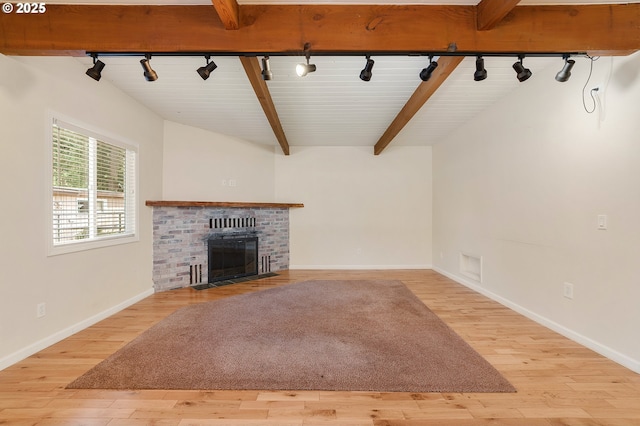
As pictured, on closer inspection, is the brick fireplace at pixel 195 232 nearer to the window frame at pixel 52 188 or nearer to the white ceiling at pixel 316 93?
the window frame at pixel 52 188

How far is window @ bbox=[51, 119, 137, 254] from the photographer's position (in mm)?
2449

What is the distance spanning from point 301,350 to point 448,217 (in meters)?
3.74

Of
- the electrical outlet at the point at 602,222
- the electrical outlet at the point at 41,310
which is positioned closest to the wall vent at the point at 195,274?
the electrical outlet at the point at 41,310

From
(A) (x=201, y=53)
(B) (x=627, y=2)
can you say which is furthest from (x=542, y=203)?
(A) (x=201, y=53)

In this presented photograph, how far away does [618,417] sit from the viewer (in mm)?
1523

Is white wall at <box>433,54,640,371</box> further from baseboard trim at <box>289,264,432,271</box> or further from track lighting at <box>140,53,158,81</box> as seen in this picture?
track lighting at <box>140,53,158,81</box>

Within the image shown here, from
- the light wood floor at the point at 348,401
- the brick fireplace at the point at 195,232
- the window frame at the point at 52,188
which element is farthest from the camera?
the brick fireplace at the point at 195,232

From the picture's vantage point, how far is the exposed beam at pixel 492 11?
1.78m

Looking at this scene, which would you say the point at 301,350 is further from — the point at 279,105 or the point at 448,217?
the point at 448,217

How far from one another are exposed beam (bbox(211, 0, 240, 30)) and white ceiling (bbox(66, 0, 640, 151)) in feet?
0.55

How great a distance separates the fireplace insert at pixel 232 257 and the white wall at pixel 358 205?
0.89 metres

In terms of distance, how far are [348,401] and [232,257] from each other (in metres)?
3.44

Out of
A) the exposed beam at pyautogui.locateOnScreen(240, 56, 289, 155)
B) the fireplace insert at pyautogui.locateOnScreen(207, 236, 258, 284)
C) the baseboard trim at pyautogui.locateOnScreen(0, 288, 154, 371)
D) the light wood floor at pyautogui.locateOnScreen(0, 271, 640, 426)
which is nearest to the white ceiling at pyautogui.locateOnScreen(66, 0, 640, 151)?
the exposed beam at pyautogui.locateOnScreen(240, 56, 289, 155)

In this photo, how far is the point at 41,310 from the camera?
2229 mm
